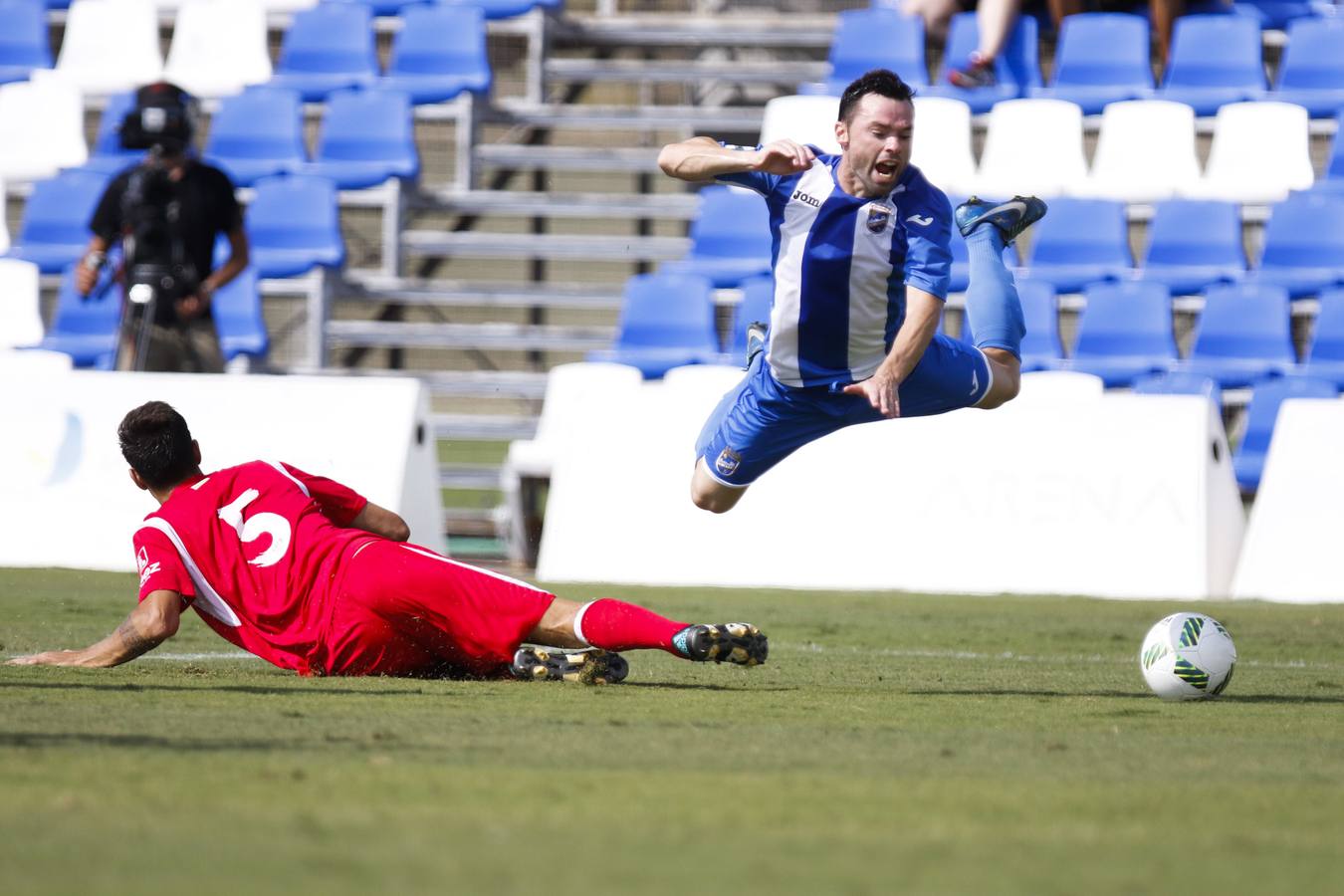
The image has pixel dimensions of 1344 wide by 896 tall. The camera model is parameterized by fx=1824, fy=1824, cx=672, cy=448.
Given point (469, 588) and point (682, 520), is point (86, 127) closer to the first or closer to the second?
point (682, 520)

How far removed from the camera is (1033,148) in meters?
15.5

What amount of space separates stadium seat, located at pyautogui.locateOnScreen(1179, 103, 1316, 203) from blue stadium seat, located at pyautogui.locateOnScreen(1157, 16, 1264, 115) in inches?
25.6

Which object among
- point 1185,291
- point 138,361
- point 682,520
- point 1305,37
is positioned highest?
point 1305,37

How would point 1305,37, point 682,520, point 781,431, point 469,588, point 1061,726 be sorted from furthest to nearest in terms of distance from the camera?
1. point 1305,37
2. point 682,520
3. point 781,431
4. point 469,588
5. point 1061,726

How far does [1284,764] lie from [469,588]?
8.93ft

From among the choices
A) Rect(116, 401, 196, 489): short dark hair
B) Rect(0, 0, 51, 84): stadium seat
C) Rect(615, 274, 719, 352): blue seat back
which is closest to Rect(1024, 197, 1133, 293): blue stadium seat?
Rect(615, 274, 719, 352): blue seat back

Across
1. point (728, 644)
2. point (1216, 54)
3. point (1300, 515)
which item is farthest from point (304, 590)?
point (1216, 54)

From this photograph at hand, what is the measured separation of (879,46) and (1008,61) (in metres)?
1.15

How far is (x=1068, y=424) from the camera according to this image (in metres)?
11.4

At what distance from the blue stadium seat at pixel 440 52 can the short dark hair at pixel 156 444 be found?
1120cm

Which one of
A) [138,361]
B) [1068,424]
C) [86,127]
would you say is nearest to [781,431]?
[1068,424]

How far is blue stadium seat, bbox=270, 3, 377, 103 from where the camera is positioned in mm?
17547

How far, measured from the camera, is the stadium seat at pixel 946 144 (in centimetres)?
1545

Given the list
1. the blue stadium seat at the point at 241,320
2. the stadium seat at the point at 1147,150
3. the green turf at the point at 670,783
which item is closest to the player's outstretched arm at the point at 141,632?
the green turf at the point at 670,783
